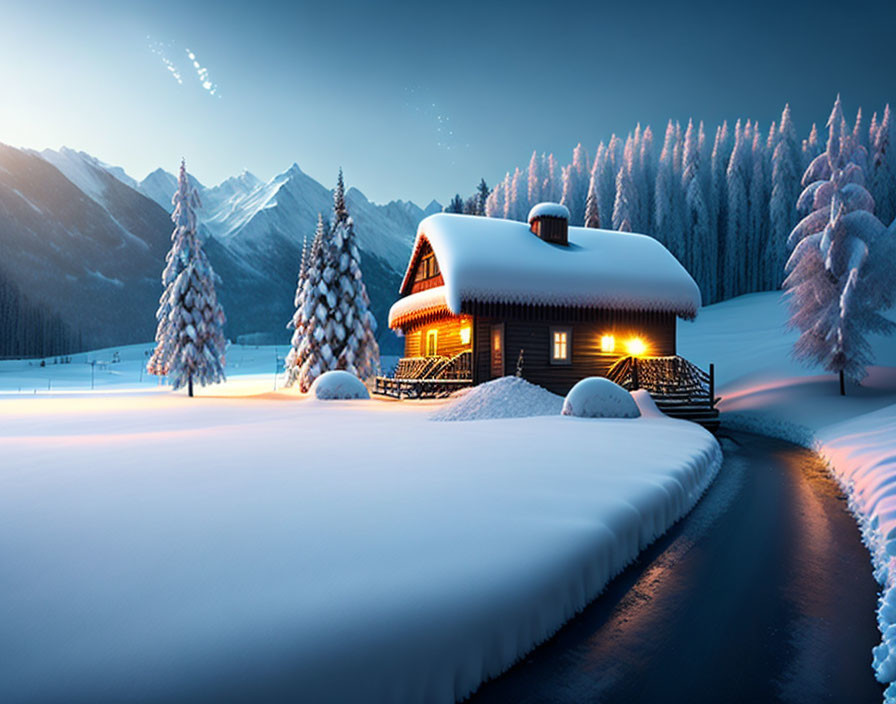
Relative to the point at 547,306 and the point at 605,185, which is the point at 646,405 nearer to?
the point at 547,306

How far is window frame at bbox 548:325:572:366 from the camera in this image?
20.3 m

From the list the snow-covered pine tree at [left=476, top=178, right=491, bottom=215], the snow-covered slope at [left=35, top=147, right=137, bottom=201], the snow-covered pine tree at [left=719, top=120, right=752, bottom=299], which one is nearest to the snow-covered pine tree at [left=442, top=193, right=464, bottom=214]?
the snow-covered pine tree at [left=476, top=178, right=491, bottom=215]

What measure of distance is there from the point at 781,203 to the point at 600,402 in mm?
48513

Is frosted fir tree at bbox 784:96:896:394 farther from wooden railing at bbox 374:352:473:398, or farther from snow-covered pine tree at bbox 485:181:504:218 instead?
snow-covered pine tree at bbox 485:181:504:218

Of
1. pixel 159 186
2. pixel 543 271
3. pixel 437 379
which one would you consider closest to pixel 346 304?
pixel 437 379

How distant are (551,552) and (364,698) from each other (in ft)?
5.86

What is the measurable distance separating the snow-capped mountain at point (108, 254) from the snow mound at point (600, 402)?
90.0 meters

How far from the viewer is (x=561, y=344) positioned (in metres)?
20.6

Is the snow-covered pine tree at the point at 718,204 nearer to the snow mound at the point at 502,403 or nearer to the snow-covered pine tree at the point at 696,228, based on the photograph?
the snow-covered pine tree at the point at 696,228

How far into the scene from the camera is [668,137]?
57.9 meters

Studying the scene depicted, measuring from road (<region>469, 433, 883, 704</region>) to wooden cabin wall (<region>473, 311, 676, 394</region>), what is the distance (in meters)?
13.9

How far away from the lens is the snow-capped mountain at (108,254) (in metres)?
105

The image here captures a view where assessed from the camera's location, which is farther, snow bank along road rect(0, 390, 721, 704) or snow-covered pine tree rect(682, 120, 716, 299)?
snow-covered pine tree rect(682, 120, 716, 299)

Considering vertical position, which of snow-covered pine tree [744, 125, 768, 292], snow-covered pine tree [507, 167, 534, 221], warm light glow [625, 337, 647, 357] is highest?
snow-covered pine tree [507, 167, 534, 221]
